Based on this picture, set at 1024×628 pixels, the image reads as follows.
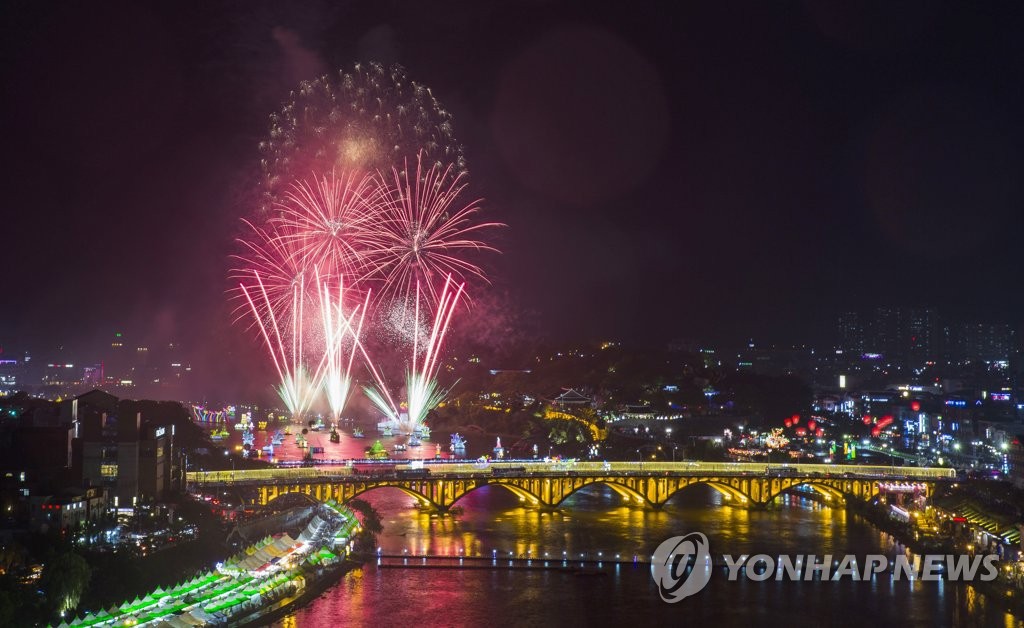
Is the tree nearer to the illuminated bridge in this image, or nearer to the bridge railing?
the illuminated bridge

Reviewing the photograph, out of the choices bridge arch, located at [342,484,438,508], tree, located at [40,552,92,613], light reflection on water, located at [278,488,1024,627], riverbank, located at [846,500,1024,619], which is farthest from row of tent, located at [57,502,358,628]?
riverbank, located at [846,500,1024,619]

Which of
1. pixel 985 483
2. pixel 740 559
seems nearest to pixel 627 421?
pixel 985 483

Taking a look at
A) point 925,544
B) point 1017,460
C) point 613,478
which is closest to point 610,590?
point 925,544

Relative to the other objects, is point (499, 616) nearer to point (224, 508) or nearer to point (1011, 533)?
point (224, 508)

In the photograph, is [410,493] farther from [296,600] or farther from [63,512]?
[63,512]

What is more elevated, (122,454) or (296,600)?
(122,454)

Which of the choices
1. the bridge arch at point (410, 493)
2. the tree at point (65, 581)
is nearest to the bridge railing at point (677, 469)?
the bridge arch at point (410, 493)
